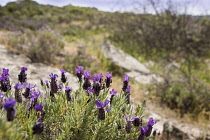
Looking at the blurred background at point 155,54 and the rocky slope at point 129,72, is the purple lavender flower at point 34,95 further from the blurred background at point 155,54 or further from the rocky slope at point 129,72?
the blurred background at point 155,54

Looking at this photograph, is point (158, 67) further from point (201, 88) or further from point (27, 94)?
point (27, 94)

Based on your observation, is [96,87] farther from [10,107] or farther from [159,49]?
[159,49]

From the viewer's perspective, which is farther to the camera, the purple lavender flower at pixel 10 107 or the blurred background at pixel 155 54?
the blurred background at pixel 155 54

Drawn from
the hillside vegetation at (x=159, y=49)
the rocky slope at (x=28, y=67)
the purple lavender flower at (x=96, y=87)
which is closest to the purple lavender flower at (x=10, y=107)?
the purple lavender flower at (x=96, y=87)

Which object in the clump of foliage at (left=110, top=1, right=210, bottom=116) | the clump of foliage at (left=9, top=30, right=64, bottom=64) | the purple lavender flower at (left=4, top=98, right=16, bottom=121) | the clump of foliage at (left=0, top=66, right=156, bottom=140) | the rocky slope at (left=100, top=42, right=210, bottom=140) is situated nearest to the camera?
the purple lavender flower at (left=4, top=98, right=16, bottom=121)

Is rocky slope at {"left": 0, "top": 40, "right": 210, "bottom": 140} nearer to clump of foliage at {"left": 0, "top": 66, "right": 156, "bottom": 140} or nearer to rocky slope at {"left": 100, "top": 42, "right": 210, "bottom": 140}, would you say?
rocky slope at {"left": 100, "top": 42, "right": 210, "bottom": 140}

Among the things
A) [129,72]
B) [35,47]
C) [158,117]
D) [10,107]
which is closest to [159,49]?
[129,72]

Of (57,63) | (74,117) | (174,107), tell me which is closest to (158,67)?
(174,107)

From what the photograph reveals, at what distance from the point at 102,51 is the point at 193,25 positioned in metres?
3.95

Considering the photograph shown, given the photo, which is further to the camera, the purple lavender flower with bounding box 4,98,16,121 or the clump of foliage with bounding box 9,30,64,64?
the clump of foliage with bounding box 9,30,64,64

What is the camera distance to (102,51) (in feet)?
22.4

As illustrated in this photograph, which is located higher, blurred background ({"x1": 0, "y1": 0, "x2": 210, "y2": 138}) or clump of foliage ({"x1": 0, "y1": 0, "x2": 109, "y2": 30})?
clump of foliage ({"x1": 0, "y1": 0, "x2": 109, "y2": 30})

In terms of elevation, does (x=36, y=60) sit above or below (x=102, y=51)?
below

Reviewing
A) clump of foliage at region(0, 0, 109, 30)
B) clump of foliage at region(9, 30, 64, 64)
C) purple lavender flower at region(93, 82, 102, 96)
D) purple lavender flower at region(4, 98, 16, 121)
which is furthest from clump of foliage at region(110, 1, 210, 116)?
purple lavender flower at region(4, 98, 16, 121)
